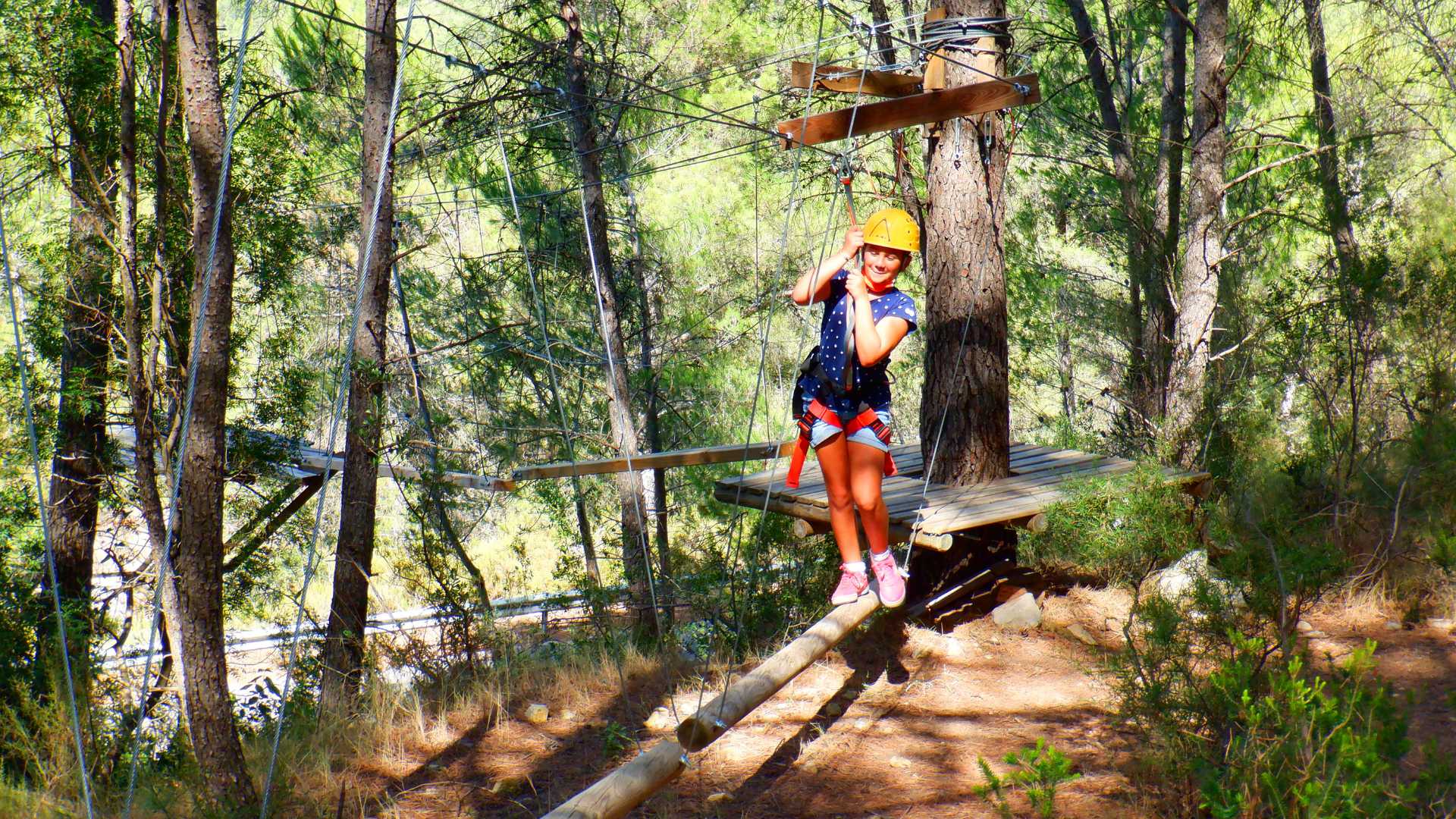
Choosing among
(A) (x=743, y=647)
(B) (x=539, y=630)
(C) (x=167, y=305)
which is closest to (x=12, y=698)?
(C) (x=167, y=305)

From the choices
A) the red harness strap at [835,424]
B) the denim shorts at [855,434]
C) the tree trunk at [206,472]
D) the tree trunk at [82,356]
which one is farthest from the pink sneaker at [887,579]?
the tree trunk at [82,356]

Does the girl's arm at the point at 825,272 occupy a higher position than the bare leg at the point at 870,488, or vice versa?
the girl's arm at the point at 825,272

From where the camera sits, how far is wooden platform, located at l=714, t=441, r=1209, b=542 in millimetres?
4656

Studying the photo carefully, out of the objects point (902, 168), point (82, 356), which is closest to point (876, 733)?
point (902, 168)

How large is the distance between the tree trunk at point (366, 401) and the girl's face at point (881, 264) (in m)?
3.06

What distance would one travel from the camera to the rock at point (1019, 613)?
512 centimetres

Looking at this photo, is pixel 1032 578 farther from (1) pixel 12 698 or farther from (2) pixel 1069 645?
(1) pixel 12 698

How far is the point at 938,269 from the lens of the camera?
5477 mm

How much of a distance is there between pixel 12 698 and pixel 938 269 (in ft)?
18.1

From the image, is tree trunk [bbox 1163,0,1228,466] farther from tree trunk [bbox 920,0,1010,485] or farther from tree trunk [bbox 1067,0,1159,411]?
tree trunk [bbox 920,0,1010,485]

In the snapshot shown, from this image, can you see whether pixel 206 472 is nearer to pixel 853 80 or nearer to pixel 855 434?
pixel 855 434

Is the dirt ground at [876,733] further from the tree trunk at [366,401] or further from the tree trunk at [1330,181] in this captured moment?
the tree trunk at [1330,181]

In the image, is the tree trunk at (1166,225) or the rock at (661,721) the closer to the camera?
the rock at (661,721)

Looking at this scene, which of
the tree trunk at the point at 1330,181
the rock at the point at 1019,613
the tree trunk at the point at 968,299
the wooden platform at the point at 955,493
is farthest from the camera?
the tree trunk at the point at 1330,181
